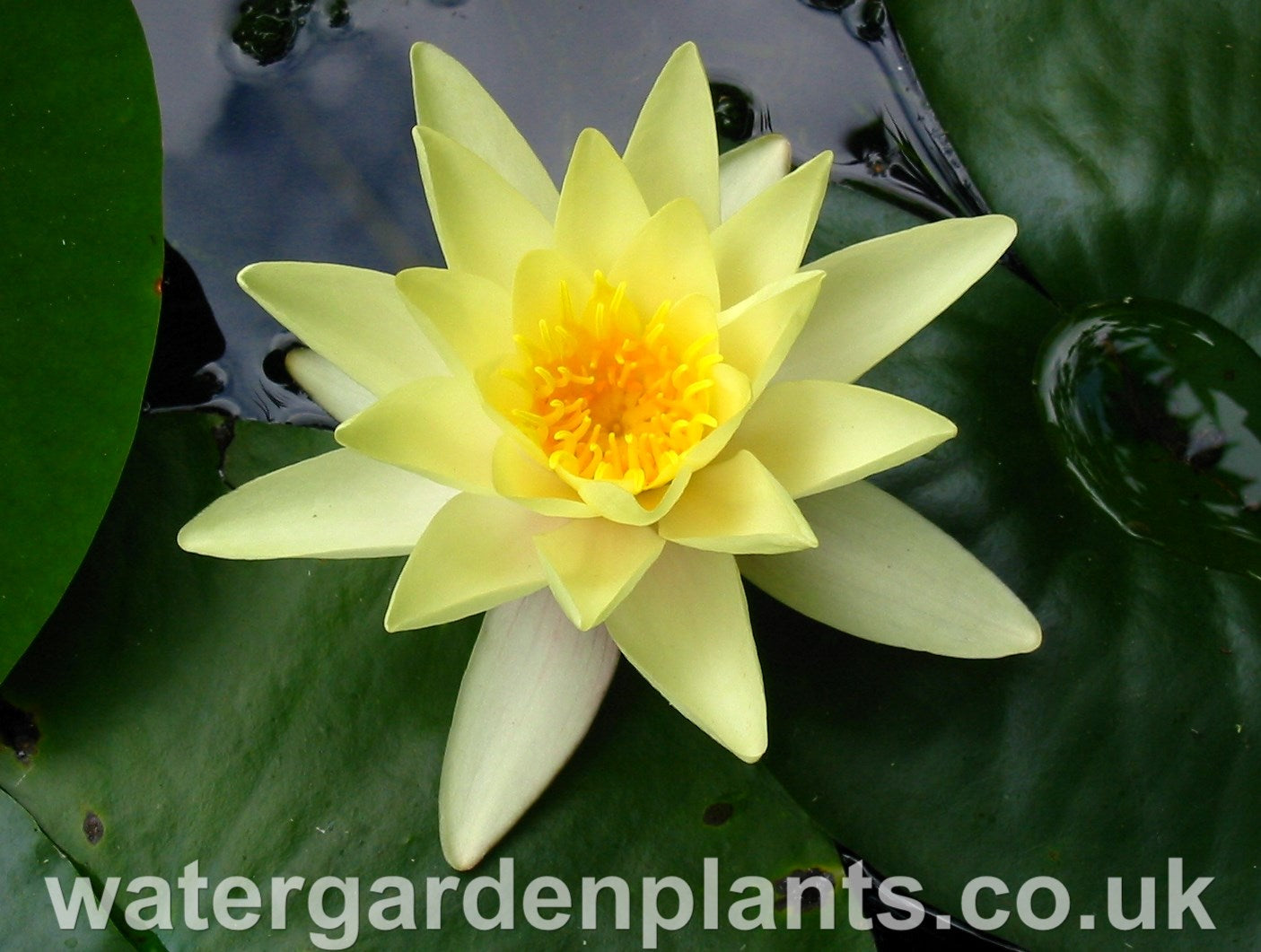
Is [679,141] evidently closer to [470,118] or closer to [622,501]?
[470,118]

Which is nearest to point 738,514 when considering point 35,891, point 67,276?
point 67,276

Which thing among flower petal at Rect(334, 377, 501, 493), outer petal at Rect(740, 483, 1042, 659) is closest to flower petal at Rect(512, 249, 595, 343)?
flower petal at Rect(334, 377, 501, 493)

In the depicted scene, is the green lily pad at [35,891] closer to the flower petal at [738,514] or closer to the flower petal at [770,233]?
the flower petal at [738,514]

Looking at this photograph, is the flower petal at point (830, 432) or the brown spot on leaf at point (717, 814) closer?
the flower petal at point (830, 432)

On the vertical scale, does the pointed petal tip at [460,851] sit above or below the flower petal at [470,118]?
below

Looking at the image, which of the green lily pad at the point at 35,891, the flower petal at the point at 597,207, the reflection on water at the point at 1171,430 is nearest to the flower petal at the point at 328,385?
the flower petal at the point at 597,207

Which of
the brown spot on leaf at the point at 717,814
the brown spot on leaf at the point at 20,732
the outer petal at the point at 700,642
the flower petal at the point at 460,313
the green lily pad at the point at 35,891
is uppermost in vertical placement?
the flower petal at the point at 460,313

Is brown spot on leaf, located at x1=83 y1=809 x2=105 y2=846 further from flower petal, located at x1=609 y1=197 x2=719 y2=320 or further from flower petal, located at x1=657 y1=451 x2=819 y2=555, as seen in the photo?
flower petal, located at x1=609 y1=197 x2=719 y2=320

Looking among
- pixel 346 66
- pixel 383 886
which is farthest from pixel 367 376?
pixel 346 66

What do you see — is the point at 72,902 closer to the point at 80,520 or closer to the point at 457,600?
the point at 80,520
